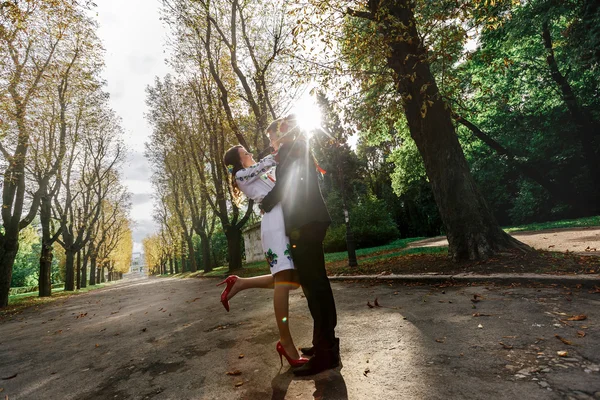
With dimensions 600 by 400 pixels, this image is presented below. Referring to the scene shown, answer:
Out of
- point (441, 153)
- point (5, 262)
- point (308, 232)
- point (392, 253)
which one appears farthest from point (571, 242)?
point (5, 262)

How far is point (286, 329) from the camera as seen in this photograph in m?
2.76

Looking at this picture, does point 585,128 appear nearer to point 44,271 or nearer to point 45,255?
point 45,255

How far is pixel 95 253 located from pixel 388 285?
37665mm

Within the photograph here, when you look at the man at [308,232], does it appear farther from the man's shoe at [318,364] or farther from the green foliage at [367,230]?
the green foliage at [367,230]

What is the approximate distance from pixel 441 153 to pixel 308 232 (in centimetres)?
555

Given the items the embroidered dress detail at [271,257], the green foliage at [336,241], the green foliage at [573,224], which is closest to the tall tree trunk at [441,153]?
the embroidered dress detail at [271,257]

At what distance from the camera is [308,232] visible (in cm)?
277

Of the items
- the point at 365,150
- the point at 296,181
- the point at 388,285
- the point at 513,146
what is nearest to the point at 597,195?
the point at 513,146

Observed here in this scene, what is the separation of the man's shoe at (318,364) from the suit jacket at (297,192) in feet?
3.50

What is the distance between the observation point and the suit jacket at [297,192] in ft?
9.16

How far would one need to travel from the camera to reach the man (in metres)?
2.68

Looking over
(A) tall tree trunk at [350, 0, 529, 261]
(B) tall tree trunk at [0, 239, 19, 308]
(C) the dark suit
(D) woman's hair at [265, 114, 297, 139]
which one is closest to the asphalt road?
(C) the dark suit

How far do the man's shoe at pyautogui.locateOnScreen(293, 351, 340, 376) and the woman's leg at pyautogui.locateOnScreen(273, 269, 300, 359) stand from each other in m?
0.18

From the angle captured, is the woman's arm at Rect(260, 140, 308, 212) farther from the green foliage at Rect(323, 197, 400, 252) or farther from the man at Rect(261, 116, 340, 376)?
the green foliage at Rect(323, 197, 400, 252)
